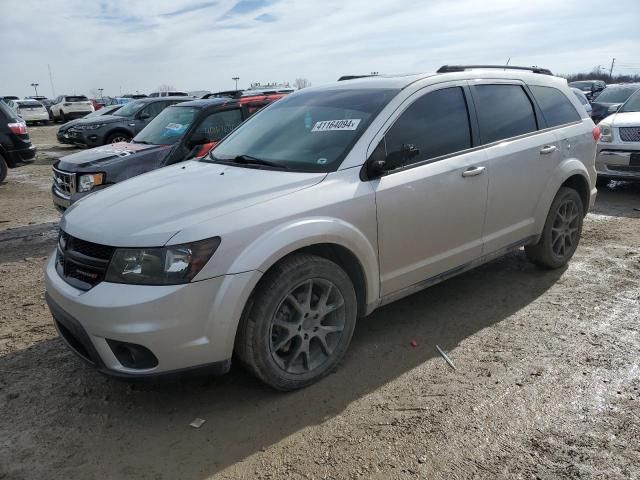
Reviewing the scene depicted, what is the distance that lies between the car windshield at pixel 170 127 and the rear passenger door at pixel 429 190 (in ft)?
13.5

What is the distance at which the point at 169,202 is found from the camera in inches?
121

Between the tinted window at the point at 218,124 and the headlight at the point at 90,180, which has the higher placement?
the tinted window at the point at 218,124

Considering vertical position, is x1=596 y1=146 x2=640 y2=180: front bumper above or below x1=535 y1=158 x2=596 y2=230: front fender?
below

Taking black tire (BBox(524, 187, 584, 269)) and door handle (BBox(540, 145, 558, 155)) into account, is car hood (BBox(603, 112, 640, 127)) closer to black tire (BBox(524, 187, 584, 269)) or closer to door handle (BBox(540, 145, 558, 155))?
black tire (BBox(524, 187, 584, 269))

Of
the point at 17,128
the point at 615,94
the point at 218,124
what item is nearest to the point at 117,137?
the point at 17,128

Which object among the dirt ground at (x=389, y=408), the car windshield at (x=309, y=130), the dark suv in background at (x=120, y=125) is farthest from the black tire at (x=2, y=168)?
the car windshield at (x=309, y=130)

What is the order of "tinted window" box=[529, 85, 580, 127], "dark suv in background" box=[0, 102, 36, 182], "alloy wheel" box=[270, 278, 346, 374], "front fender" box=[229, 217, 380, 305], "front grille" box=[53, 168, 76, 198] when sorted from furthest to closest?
"dark suv in background" box=[0, 102, 36, 182], "front grille" box=[53, 168, 76, 198], "tinted window" box=[529, 85, 580, 127], "alloy wheel" box=[270, 278, 346, 374], "front fender" box=[229, 217, 380, 305]

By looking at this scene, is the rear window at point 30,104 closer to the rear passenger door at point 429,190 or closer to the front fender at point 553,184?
the rear passenger door at point 429,190

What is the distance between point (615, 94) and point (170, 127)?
13386 mm

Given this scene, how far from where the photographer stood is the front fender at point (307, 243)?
2787 mm

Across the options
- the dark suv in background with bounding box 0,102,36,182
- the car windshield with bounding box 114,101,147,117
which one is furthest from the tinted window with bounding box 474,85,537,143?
the car windshield with bounding box 114,101,147,117

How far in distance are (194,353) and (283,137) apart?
175 centimetres

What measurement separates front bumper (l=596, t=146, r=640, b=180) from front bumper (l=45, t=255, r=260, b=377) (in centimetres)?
753

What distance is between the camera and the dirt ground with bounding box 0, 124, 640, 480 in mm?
2564
